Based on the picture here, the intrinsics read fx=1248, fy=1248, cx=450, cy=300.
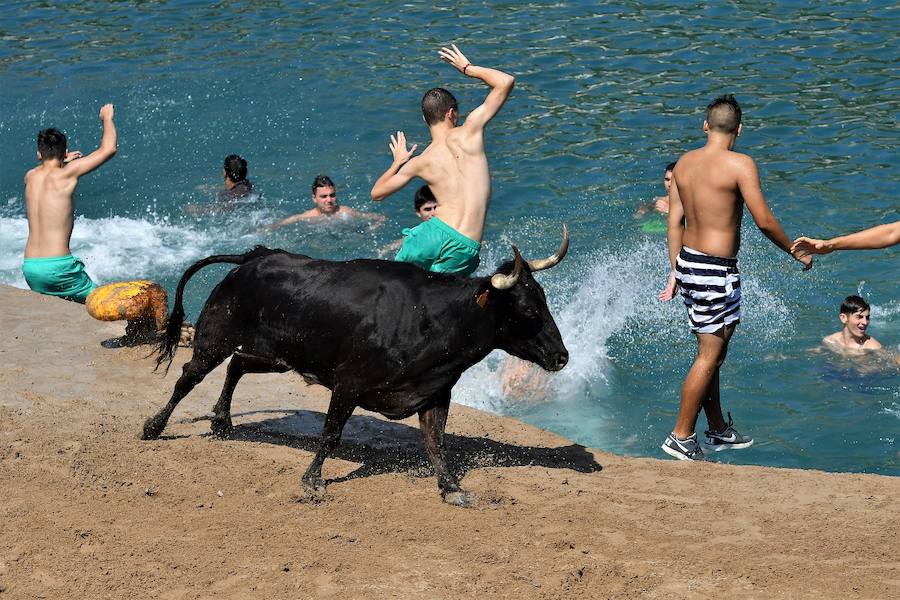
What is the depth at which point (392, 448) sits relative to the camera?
823 cm

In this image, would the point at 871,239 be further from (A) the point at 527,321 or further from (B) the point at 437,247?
(B) the point at 437,247

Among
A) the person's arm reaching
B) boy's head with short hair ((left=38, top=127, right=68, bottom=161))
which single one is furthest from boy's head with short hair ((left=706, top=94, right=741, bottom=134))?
boy's head with short hair ((left=38, top=127, right=68, bottom=161))

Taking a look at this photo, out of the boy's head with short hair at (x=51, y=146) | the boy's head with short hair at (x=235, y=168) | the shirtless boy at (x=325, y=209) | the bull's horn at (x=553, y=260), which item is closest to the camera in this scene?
the bull's horn at (x=553, y=260)

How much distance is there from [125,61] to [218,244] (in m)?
6.79

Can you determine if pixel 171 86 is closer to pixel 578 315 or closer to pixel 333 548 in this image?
pixel 578 315

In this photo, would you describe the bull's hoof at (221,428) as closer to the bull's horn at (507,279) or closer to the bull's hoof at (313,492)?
the bull's hoof at (313,492)

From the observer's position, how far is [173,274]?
1352cm

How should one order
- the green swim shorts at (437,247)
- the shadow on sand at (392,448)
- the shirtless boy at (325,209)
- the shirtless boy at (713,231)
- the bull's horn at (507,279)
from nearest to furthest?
the bull's horn at (507,279), the shirtless boy at (713,231), the shadow on sand at (392,448), the green swim shorts at (437,247), the shirtless boy at (325,209)

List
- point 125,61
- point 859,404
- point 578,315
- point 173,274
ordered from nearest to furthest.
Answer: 1. point 859,404
2. point 578,315
3. point 173,274
4. point 125,61

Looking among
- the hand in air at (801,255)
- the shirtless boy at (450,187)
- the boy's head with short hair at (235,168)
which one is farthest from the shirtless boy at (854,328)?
the boy's head with short hair at (235,168)

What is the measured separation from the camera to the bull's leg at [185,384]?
7.99 metres

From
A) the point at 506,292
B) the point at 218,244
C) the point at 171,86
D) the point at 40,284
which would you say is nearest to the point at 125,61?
the point at 171,86

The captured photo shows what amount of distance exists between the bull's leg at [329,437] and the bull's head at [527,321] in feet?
3.19

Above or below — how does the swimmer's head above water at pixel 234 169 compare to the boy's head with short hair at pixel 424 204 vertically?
below
